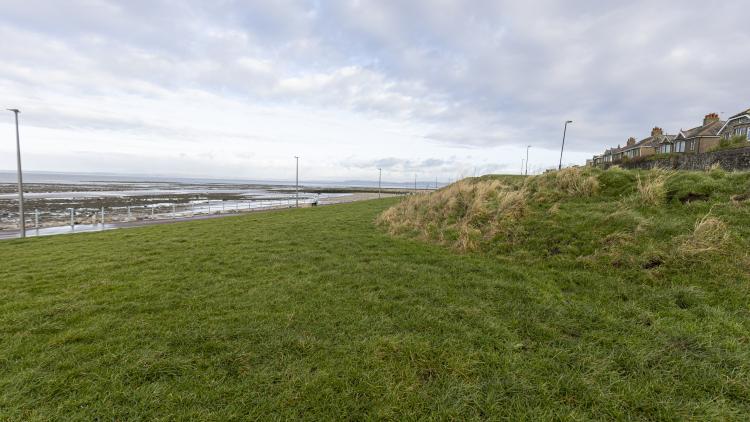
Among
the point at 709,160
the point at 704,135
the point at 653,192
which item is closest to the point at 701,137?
the point at 704,135

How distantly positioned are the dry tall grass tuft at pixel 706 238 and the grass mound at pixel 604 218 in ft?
0.04

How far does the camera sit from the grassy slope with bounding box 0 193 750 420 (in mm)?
2846

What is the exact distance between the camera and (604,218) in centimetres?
732

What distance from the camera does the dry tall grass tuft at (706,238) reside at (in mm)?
5449

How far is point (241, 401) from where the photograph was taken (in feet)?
9.37

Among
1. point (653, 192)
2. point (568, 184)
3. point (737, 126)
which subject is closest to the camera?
point (653, 192)

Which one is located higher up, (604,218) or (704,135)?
(704,135)

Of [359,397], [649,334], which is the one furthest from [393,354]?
[649,334]

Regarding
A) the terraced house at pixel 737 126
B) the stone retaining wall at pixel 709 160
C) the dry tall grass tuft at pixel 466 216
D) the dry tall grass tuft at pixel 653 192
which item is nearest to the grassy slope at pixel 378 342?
the dry tall grass tuft at pixel 466 216

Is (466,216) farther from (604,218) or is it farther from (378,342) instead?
(378,342)

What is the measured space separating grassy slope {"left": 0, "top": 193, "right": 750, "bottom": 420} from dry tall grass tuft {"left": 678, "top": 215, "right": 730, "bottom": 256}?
1.89 ft

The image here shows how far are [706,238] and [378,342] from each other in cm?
679

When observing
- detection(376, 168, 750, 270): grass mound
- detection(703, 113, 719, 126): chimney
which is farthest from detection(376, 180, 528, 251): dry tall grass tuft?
detection(703, 113, 719, 126): chimney

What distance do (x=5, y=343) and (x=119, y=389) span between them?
225cm
